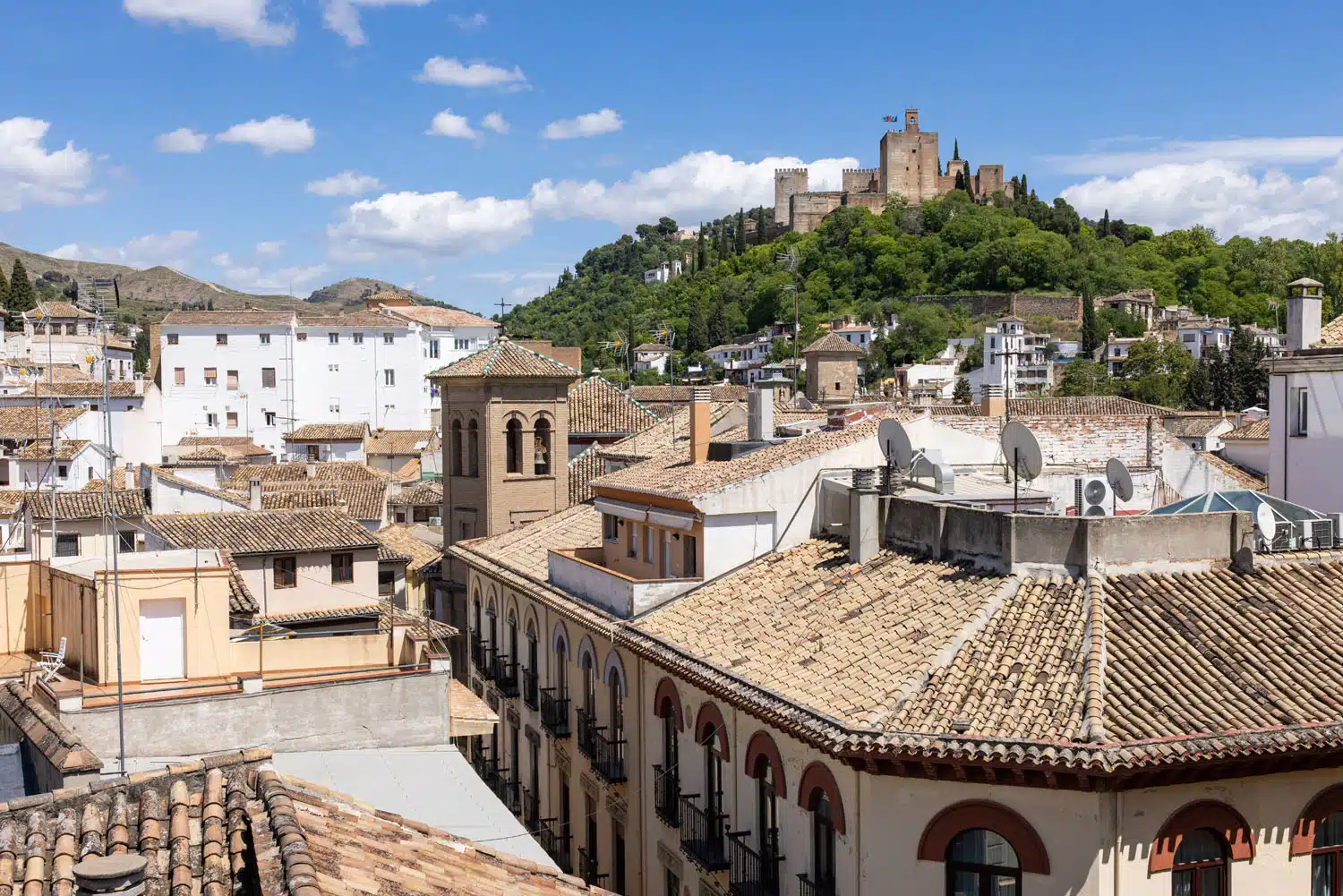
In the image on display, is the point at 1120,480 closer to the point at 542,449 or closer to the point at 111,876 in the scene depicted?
the point at 111,876

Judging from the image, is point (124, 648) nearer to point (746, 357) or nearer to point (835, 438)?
point (835, 438)

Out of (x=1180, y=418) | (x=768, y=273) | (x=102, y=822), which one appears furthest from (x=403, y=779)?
(x=768, y=273)

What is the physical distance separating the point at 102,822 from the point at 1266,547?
43.2ft

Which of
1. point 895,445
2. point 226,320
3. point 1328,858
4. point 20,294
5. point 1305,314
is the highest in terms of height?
point 20,294

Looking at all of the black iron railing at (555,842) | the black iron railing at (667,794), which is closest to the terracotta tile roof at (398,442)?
the black iron railing at (555,842)

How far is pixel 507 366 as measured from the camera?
35.4 meters

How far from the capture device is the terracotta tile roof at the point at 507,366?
3519 cm

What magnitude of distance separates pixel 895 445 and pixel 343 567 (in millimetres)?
16763

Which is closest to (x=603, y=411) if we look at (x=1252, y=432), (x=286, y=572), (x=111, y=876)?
(x=286, y=572)

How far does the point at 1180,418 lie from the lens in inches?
2169

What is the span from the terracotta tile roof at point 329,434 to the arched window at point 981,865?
211 feet

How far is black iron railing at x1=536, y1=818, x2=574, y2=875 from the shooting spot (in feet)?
77.8

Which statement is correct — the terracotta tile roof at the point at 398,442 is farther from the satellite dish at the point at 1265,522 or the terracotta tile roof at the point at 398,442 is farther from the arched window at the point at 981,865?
the arched window at the point at 981,865

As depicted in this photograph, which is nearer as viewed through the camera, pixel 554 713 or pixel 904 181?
pixel 554 713
